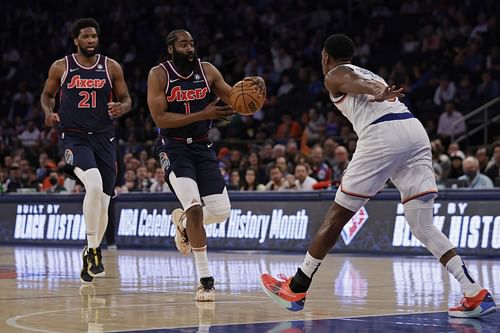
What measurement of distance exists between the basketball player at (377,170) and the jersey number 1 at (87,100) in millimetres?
3716

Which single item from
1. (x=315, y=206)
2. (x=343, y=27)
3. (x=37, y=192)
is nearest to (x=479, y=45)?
(x=343, y=27)

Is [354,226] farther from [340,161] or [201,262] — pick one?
[201,262]

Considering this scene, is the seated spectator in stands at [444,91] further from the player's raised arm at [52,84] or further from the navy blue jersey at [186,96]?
the navy blue jersey at [186,96]

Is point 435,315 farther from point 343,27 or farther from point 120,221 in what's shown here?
point 343,27

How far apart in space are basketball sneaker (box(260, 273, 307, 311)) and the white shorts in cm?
69

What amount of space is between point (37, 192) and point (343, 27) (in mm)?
9713

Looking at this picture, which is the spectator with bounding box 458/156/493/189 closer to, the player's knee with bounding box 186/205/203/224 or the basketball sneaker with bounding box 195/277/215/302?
the player's knee with bounding box 186/205/203/224

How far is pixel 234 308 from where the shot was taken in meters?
7.66

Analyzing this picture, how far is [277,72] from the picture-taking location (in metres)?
25.7

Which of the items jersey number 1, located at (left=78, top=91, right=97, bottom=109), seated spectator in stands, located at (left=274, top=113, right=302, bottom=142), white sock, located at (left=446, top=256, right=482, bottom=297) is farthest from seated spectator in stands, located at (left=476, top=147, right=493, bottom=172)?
white sock, located at (left=446, top=256, right=482, bottom=297)

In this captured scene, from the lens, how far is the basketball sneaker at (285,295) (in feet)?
24.1

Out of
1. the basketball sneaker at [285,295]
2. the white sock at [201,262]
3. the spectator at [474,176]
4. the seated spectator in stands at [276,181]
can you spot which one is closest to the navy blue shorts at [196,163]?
the white sock at [201,262]

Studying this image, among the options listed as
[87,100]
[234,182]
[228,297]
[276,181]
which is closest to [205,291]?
[228,297]

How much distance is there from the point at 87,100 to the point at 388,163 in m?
4.18
